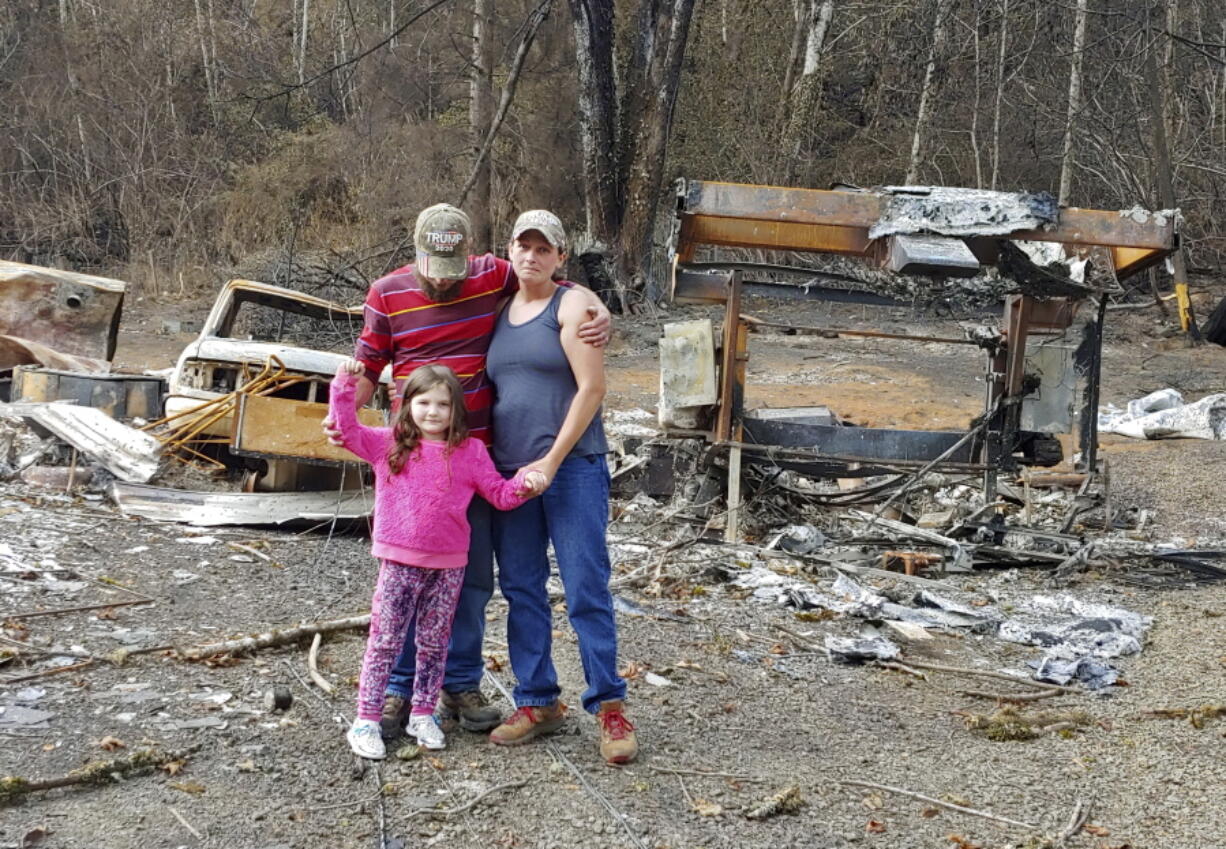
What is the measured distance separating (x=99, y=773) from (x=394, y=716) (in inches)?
35.8

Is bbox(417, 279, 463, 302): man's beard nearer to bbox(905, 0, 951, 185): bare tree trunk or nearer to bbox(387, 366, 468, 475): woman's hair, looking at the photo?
bbox(387, 366, 468, 475): woman's hair

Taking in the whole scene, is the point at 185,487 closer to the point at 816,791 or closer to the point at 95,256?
the point at 816,791

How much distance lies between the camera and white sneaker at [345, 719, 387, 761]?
393cm

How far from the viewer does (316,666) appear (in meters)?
4.88

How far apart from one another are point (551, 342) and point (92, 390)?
7.13 meters

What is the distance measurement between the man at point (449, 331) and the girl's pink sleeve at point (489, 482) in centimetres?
12

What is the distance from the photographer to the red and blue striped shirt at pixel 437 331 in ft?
13.2

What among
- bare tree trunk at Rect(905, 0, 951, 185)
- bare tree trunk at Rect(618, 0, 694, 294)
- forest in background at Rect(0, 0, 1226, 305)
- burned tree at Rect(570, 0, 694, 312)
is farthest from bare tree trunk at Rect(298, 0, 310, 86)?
bare tree trunk at Rect(905, 0, 951, 185)

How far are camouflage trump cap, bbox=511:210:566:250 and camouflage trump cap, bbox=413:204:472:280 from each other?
0.17 metres

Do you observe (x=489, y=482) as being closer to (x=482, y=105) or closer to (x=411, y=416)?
(x=411, y=416)

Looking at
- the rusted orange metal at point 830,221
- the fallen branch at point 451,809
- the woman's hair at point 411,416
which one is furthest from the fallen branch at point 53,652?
the rusted orange metal at point 830,221

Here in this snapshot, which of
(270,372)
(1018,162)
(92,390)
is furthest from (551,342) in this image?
(1018,162)

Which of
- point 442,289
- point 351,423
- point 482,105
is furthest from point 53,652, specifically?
point 482,105

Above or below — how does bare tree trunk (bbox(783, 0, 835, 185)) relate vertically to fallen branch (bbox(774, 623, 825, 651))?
above
